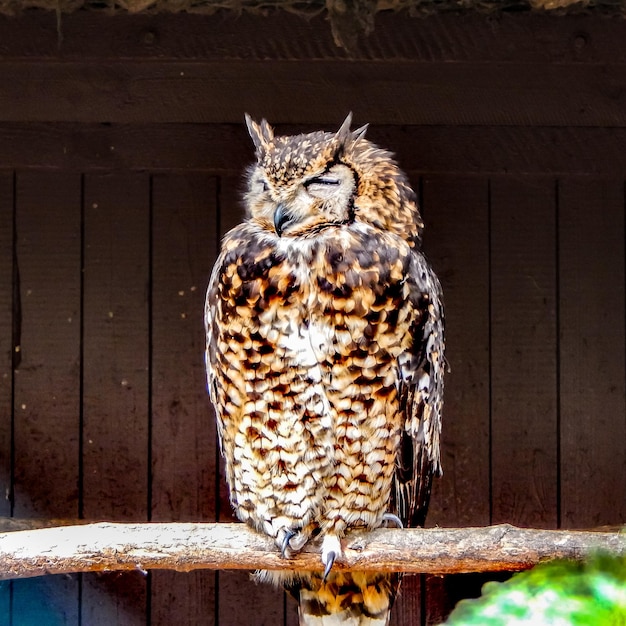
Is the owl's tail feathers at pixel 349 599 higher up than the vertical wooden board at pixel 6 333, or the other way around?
the vertical wooden board at pixel 6 333

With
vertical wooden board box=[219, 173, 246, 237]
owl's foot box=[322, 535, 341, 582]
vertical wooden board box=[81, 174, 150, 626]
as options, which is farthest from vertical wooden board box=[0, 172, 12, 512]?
owl's foot box=[322, 535, 341, 582]

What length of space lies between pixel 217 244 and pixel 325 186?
→ 95 cm

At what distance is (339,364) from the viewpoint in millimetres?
1789

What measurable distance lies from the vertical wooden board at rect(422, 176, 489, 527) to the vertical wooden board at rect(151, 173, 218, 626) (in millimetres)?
691

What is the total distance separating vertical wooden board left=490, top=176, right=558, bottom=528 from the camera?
8.67ft

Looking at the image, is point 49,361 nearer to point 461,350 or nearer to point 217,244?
point 217,244

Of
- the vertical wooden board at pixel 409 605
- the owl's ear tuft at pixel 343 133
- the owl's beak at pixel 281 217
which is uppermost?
the owl's ear tuft at pixel 343 133

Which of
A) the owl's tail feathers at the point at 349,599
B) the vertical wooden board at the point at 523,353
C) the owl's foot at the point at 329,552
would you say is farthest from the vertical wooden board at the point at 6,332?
the vertical wooden board at the point at 523,353

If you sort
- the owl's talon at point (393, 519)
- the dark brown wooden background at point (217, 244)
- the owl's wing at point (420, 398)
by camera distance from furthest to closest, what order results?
the dark brown wooden background at point (217, 244)
the owl's talon at point (393, 519)
the owl's wing at point (420, 398)

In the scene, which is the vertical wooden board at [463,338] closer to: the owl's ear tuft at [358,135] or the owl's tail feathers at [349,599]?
the owl's tail feathers at [349,599]

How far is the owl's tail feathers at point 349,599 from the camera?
6.84 feet

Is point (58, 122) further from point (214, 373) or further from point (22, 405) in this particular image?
point (214, 373)

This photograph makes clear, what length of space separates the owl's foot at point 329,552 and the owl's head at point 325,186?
0.66m

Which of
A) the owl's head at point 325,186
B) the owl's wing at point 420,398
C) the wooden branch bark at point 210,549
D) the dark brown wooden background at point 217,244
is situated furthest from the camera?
the dark brown wooden background at point 217,244
